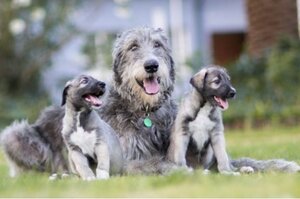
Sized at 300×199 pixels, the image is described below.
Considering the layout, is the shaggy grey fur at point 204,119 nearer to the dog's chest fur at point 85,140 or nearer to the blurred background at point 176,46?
the dog's chest fur at point 85,140

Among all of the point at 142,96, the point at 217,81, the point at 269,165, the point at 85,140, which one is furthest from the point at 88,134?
the point at 269,165

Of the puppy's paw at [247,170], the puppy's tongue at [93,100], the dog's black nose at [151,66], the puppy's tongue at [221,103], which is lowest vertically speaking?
the puppy's paw at [247,170]

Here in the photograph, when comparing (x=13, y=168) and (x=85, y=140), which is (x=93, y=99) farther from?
(x=13, y=168)

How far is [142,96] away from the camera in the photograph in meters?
9.46

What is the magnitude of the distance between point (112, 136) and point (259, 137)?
283 inches

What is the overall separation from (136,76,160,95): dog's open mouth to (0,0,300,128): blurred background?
9.21 feet

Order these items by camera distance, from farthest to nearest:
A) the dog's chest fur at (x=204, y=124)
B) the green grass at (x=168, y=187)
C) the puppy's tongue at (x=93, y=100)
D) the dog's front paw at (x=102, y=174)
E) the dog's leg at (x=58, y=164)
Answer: the dog's leg at (x=58, y=164), the dog's chest fur at (x=204, y=124), the puppy's tongue at (x=93, y=100), the dog's front paw at (x=102, y=174), the green grass at (x=168, y=187)

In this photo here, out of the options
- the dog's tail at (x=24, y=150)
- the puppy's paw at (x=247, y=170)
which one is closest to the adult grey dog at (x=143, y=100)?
the puppy's paw at (x=247, y=170)

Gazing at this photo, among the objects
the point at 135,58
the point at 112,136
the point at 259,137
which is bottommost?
the point at 259,137

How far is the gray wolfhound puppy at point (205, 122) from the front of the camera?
8.97 metres

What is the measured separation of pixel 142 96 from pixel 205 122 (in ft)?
2.76

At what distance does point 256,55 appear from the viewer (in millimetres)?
19844

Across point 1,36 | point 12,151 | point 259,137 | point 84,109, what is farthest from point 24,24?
point 84,109

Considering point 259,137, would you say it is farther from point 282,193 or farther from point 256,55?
point 282,193
